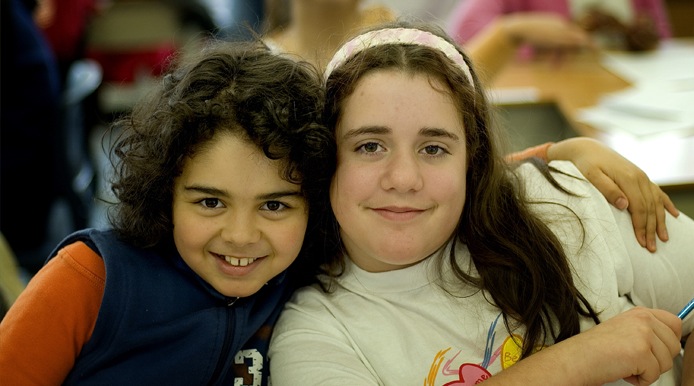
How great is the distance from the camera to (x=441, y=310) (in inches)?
46.6

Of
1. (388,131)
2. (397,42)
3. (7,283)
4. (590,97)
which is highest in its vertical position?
(397,42)

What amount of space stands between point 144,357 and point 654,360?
28.0 inches

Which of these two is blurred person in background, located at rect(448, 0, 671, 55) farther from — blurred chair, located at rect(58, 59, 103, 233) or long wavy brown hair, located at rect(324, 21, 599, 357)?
long wavy brown hair, located at rect(324, 21, 599, 357)

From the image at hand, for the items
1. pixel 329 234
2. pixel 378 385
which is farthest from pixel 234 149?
pixel 378 385

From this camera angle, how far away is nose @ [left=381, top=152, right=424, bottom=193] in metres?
1.11

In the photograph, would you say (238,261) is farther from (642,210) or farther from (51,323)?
(642,210)

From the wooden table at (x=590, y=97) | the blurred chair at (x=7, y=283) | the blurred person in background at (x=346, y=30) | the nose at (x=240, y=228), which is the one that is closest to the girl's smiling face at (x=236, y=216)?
the nose at (x=240, y=228)

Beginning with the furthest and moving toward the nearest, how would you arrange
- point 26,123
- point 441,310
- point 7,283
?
point 26,123, point 7,283, point 441,310

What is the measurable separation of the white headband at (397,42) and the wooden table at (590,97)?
0.77 m

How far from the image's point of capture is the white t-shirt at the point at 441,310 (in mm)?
1147

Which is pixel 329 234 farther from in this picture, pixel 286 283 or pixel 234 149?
pixel 234 149

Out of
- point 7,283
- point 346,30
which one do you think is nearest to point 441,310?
point 7,283

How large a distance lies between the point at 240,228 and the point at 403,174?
9.5 inches

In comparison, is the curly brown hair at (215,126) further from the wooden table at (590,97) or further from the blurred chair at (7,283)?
the wooden table at (590,97)
